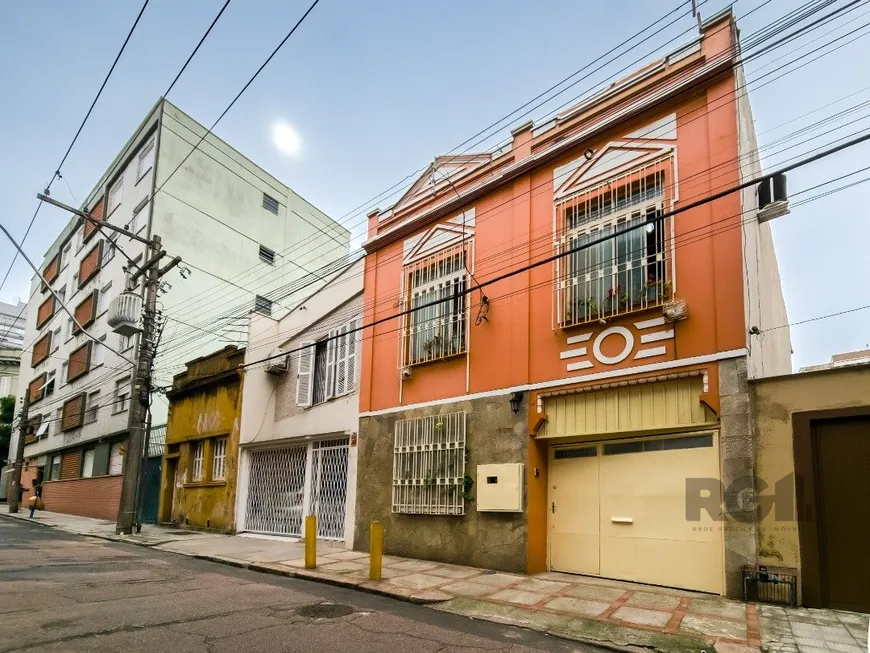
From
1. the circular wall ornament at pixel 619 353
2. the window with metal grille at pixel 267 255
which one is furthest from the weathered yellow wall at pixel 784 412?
the window with metal grille at pixel 267 255

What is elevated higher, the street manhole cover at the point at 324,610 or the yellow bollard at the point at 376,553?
the yellow bollard at the point at 376,553

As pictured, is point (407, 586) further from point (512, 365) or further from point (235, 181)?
point (235, 181)

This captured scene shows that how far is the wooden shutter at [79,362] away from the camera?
26.5 metres

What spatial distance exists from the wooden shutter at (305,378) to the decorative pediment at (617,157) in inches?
282

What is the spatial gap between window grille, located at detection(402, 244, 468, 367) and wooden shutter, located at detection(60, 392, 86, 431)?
819 inches

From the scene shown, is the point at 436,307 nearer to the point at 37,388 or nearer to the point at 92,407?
the point at 92,407

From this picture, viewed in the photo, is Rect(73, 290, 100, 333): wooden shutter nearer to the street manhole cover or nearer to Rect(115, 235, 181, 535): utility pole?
Rect(115, 235, 181, 535): utility pole

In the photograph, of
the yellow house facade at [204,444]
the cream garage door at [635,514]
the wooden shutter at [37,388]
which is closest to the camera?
the cream garage door at [635,514]

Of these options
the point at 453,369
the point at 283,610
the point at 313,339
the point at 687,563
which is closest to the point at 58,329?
the point at 313,339

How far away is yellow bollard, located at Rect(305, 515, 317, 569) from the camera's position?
9602 mm

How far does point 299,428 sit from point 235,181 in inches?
604

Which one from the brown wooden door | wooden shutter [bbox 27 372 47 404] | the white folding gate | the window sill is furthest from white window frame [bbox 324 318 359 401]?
wooden shutter [bbox 27 372 47 404]

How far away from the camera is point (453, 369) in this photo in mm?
10977

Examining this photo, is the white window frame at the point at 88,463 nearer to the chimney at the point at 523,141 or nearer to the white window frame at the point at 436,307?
the white window frame at the point at 436,307
